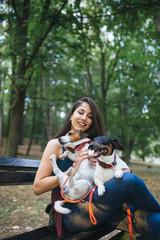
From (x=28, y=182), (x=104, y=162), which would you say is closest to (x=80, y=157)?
(x=104, y=162)

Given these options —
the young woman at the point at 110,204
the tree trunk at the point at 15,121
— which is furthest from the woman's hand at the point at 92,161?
the tree trunk at the point at 15,121

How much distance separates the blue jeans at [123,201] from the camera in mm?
1665

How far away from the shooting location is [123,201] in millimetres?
1759

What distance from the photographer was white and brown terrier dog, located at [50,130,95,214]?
5.39 feet

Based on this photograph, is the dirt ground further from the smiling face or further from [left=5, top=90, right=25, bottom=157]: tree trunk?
[left=5, top=90, right=25, bottom=157]: tree trunk

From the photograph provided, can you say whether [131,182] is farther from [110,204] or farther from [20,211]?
[20,211]

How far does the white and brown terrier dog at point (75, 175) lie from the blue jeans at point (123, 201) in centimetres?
13

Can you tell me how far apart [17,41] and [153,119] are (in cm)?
561

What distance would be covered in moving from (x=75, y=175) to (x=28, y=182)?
4.49ft

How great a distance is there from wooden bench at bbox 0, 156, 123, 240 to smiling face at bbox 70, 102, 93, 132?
3.45ft

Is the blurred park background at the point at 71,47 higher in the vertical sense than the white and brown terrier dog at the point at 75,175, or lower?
higher

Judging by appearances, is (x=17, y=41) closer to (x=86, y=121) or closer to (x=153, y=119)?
(x=86, y=121)

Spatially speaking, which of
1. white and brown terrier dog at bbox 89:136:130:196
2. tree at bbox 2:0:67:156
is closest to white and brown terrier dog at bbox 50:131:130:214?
white and brown terrier dog at bbox 89:136:130:196

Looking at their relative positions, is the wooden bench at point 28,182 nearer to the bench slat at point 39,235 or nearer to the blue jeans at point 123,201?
the bench slat at point 39,235
